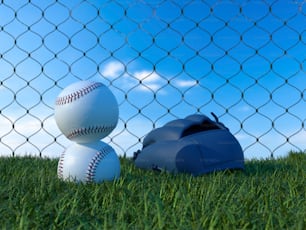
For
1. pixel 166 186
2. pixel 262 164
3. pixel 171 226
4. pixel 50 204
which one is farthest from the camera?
pixel 262 164

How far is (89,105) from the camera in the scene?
5.14 feet

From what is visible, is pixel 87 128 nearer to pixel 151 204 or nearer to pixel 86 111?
pixel 86 111

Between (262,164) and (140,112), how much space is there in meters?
0.67

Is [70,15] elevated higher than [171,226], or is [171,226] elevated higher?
[171,226]

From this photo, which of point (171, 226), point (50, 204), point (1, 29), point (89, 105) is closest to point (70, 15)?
point (1, 29)

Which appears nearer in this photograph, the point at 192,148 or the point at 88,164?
the point at 88,164

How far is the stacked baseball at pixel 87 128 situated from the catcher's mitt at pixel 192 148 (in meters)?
0.28

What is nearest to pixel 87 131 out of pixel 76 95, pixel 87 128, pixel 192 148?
pixel 87 128

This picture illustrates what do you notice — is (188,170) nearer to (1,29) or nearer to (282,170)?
(282,170)

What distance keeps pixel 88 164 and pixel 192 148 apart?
44 cm

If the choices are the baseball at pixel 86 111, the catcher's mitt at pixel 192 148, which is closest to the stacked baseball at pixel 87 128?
the baseball at pixel 86 111

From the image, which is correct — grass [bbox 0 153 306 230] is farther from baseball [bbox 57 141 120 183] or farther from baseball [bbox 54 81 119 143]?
baseball [bbox 54 81 119 143]

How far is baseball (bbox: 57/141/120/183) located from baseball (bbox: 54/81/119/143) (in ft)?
0.13

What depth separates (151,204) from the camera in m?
1.17
